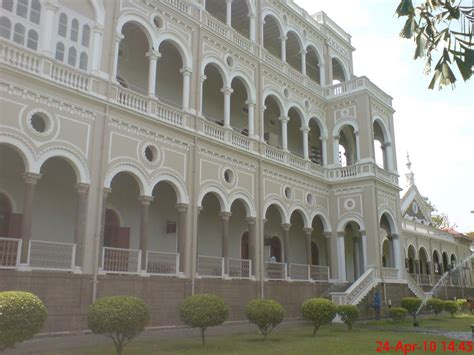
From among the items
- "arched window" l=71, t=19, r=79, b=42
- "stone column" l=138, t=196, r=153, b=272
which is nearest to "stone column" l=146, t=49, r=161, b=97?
"arched window" l=71, t=19, r=79, b=42

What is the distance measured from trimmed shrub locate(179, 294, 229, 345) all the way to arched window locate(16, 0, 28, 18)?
1031 centimetres

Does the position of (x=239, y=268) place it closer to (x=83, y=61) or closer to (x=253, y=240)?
(x=253, y=240)

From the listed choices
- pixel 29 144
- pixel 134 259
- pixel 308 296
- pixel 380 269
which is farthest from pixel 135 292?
pixel 380 269

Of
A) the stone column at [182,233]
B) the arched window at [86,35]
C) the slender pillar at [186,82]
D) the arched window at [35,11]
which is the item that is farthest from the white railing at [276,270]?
the arched window at [35,11]

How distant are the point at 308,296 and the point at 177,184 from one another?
1001 centimetres

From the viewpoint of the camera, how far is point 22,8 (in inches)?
596

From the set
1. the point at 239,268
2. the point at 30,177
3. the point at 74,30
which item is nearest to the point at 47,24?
the point at 74,30

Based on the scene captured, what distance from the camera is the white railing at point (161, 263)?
17.6m

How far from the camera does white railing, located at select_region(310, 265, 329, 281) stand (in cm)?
2605

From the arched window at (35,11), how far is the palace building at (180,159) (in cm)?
4

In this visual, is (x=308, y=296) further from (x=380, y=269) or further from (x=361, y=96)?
(x=361, y=96)

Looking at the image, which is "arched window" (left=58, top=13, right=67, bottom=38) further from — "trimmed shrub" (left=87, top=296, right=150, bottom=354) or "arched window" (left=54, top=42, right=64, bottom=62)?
"trimmed shrub" (left=87, top=296, right=150, bottom=354)

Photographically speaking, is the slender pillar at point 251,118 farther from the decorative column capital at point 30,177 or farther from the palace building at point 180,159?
the decorative column capital at point 30,177

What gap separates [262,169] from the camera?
23172 millimetres
